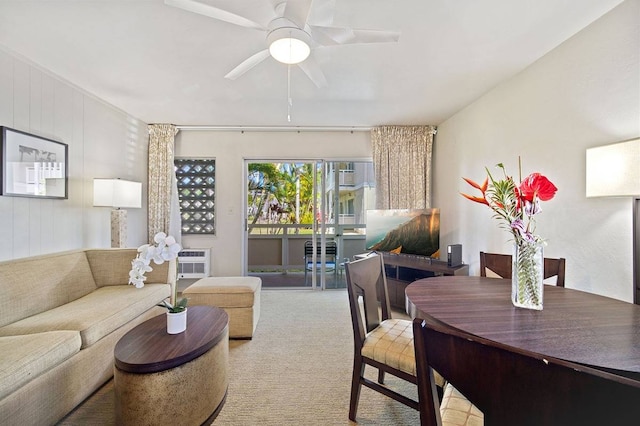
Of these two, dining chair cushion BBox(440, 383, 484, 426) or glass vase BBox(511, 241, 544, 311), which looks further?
glass vase BBox(511, 241, 544, 311)

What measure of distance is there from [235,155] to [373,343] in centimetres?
374

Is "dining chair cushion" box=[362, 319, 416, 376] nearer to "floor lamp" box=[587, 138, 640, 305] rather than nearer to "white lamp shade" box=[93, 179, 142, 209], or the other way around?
"floor lamp" box=[587, 138, 640, 305]

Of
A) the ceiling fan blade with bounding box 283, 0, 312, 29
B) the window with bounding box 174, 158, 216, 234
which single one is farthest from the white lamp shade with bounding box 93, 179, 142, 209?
the ceiling fan blade with bounding box 283, 0, 312, 29

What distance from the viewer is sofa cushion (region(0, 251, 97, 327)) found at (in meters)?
1.93

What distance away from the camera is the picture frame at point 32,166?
229 cm

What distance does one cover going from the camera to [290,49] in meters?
1.88

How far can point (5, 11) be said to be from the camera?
185cm

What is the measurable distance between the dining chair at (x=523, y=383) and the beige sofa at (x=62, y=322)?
6.23 feet

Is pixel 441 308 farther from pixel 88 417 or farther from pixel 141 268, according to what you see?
pixel 88 417

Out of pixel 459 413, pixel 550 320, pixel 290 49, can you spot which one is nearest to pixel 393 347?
pixel 459 413

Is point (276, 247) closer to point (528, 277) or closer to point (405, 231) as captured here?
point (405, 231)

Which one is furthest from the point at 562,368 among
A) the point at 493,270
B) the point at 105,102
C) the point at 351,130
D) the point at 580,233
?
the point at 105,102

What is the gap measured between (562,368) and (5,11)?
332cm

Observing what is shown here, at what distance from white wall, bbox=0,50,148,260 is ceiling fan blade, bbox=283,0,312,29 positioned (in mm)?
2486
